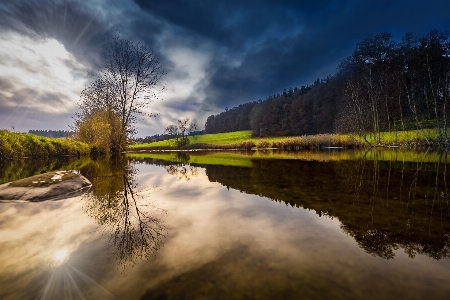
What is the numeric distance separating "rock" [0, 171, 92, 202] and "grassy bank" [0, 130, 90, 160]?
44.1 ft

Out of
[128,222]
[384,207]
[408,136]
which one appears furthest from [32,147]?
[408,136]

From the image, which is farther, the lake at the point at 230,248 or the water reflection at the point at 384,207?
the water reflection at the point at 384,207

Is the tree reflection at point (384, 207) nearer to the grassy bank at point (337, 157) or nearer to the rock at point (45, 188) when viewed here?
the rock at point (45, 188)

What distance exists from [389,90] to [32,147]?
142 ft

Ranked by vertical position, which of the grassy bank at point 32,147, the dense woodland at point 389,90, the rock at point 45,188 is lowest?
the rock at point 45,188

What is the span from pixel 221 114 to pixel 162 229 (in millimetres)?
117760

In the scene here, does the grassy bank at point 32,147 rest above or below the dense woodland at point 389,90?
below

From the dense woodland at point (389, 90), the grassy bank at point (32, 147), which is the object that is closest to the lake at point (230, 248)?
the grassy bank at point (32, 147)

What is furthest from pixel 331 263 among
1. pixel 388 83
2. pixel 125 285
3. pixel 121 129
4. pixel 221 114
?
pixel 221 114

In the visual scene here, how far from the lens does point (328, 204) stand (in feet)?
12.1

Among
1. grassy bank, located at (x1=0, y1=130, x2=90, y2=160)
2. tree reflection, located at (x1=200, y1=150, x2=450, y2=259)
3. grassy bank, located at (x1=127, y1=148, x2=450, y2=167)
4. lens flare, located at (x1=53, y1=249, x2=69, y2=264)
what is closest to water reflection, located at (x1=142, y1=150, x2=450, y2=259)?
tree reflection, located at (x1=200, y1=150, x2=450, y2=259)

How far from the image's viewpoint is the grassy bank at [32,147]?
47.5ft

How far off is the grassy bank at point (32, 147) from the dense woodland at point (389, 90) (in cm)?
3033

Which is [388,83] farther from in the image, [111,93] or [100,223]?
[100,223]
